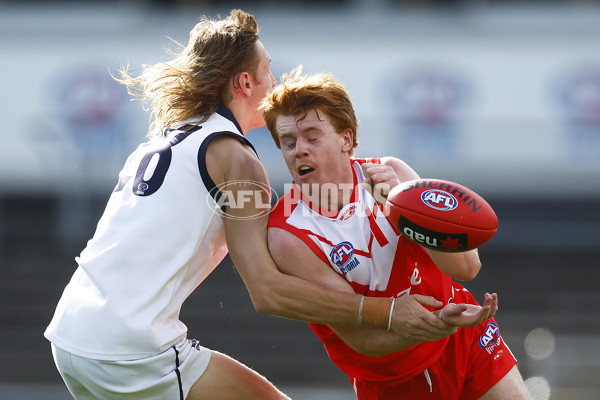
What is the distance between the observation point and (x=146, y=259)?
2.92 m

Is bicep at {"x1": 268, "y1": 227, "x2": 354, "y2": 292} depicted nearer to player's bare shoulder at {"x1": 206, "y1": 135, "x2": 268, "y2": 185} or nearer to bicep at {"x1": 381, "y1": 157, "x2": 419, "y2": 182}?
player's bare shoulder at {"x1": 206, "y1": 135, "x2": 268, "y2": 185}

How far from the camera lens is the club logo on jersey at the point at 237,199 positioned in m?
3.02

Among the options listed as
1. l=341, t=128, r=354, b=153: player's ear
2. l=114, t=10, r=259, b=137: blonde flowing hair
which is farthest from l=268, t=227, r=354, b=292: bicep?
l=114, t=10, r=259, b=137: blonde flowing hair

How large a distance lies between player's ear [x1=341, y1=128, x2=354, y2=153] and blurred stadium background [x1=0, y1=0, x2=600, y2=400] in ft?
24.6

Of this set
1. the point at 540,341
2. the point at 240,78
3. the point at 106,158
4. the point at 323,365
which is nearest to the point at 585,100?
the point at 540,341

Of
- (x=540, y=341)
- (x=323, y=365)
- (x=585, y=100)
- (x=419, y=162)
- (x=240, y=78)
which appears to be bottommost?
(x=323, y=365)

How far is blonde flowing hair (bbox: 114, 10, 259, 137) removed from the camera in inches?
130

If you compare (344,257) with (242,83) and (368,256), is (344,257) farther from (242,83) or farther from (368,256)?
(242,83)

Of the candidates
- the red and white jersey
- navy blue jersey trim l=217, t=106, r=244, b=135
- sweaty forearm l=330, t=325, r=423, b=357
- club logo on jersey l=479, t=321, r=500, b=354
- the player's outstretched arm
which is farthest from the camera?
club logo on jersey l=479, t=321, r=500, b=354

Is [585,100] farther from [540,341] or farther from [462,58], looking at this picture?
[540,341]

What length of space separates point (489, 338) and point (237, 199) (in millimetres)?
1385

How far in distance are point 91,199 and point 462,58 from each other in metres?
6.31

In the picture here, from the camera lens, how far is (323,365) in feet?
30.7

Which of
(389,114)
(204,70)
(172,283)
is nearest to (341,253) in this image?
(172,283)
